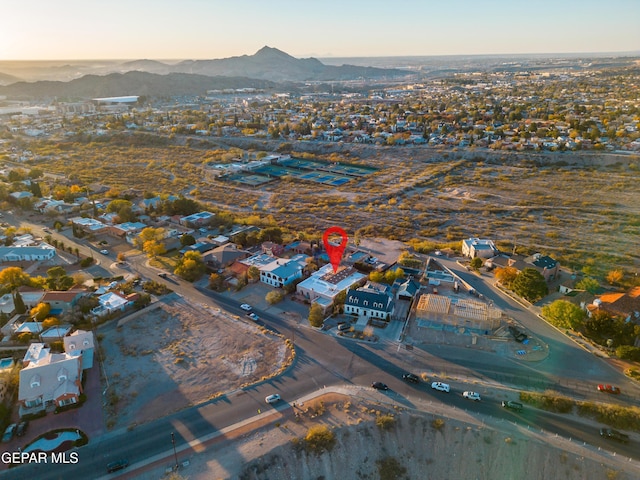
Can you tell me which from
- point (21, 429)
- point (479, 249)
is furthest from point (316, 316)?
point (479, 249)

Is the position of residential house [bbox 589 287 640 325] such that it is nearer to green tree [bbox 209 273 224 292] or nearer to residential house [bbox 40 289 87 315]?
green tree [bbox 209 273 224 292]

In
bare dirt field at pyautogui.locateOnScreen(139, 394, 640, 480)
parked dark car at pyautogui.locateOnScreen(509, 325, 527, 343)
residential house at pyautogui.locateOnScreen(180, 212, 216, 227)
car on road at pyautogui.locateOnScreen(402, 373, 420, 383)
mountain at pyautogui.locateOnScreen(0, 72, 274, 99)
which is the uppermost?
mountain at pyautogui.locateOnScreen(0, 72, 274, 99)

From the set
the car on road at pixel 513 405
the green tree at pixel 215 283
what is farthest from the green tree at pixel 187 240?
the car on road at pixel 513 405

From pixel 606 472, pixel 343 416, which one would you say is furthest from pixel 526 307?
pixel 343 416

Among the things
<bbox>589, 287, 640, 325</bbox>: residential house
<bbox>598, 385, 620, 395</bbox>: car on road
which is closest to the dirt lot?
<bbox>598, 385, 620, 395</bbox>: car on road

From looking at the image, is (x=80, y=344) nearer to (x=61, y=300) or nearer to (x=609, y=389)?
(x=61, y=300)

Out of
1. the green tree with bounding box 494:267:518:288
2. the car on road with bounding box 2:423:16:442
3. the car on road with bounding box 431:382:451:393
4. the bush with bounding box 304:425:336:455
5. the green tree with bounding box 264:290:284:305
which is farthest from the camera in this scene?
the green tree with bounding box 494:267:518:288

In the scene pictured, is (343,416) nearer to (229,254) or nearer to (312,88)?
(229,254)
